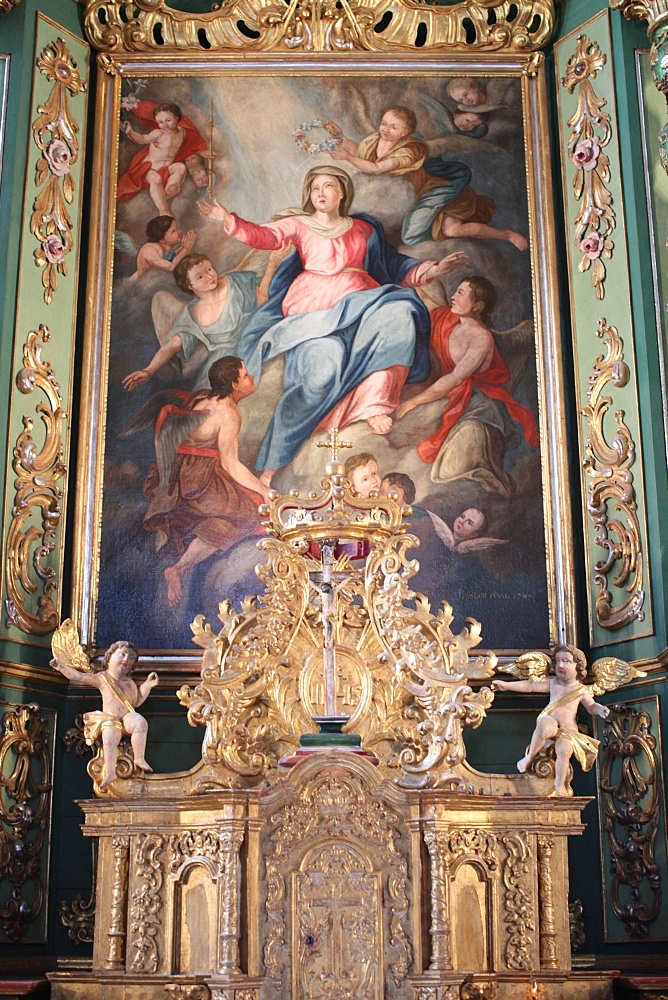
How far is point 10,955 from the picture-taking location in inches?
341

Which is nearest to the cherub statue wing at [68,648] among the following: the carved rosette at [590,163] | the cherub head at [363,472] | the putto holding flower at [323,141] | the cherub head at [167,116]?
the cherub head at [363,472]

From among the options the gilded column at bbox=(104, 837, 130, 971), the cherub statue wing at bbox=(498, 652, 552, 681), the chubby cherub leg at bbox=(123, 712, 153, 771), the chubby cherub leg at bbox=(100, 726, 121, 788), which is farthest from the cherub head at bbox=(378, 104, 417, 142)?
the gilded column at bbox=(104, 837, 130, 971)

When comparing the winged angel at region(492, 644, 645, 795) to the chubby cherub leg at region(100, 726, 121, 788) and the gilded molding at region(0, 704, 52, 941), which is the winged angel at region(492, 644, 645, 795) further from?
the gilded molding at region(0, 704, 52, 941)

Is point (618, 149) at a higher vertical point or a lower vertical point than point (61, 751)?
higher

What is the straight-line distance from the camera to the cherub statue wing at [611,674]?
8.77 meters

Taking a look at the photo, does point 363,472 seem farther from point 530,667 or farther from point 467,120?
point 467,120

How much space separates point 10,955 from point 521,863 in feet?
10.7

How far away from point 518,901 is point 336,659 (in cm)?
190

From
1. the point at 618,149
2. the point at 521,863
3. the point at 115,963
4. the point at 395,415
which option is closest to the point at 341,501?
the point at 395,415

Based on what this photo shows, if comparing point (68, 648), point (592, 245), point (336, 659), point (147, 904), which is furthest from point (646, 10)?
point (147, 904)

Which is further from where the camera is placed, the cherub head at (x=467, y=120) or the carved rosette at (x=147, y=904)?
the cherub head at (x=467, y=120)

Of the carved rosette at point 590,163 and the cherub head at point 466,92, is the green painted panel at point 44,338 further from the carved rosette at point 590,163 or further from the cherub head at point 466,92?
the carved rosette at point 590,163

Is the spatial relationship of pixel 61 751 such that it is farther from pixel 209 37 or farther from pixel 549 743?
pixel 209 37

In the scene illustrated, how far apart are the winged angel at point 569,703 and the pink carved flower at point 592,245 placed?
2993 millimetres
